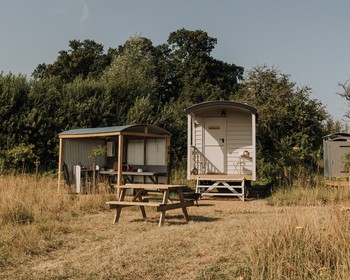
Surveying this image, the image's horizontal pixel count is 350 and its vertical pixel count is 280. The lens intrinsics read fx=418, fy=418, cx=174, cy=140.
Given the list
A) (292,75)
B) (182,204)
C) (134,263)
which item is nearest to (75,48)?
(292,75)

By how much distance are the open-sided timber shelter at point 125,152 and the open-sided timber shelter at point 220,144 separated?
1.05m

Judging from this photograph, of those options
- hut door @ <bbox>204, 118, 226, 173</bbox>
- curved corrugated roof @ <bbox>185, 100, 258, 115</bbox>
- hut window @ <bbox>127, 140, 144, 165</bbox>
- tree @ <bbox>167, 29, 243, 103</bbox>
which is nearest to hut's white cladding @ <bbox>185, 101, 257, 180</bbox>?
hut door @ <bbox>204, 118, 226, 173</bbox>

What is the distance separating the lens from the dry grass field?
4.31m

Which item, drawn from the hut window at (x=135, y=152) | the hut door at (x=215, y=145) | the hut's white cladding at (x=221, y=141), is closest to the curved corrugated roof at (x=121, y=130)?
the hut window at (x=135, y=152)

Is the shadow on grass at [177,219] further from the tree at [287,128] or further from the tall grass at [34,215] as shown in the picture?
the tree at [287,128]

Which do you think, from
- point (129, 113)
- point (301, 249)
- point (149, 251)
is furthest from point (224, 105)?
point (301, 249)

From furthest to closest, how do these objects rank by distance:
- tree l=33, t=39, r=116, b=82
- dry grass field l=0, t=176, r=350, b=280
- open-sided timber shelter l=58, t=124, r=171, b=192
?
tree l=33, t=39, r=116, b=82, open-sided timber shelter l=58, t=124, r=171, b=192, dry grass field l=0, t=176, r=350, b=280

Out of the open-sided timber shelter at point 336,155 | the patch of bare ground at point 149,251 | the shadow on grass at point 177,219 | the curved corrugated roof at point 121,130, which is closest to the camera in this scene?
the patch of bare ground at point 149,251

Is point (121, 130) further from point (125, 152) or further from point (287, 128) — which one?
point (287, 128)

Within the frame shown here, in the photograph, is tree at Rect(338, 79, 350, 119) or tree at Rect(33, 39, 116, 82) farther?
tree at Rect(33, 39, 116, 82)

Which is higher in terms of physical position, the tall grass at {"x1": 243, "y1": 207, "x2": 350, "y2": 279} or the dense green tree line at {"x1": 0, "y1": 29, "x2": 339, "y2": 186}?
the dense green tree line at {"x1": 0, "y1": 29, "x2": 339, "y2": 186}

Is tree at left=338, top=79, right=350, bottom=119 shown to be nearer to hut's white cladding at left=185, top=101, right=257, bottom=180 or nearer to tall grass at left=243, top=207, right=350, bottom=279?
hut's white cladding at left=185, top=101, right=257, bottom=180

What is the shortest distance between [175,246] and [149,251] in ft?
1.42

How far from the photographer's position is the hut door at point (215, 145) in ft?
47.7
